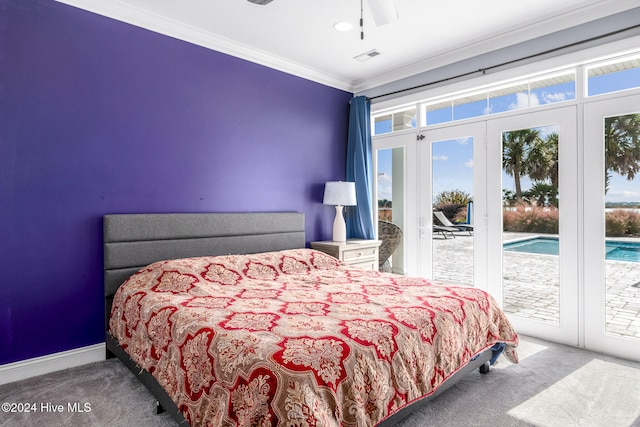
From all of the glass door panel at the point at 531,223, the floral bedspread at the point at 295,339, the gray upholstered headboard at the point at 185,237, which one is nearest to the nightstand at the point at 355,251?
the gray upholstered headboard at the point at 185,237

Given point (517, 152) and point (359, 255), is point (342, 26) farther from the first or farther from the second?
point (359, 255)

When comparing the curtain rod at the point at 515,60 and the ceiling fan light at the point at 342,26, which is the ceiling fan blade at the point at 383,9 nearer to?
the ceiling fan light at the point at 342,26

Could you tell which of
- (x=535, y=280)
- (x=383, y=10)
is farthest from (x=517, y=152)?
(x=383, y=10)

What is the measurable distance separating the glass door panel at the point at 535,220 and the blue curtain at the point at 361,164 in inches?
54.0

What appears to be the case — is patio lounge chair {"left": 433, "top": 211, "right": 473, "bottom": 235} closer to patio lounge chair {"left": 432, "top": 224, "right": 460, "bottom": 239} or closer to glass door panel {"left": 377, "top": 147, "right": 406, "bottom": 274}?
patio lounge chair {"left": 432, "top": 224, "right": 460, "bottom": 239}

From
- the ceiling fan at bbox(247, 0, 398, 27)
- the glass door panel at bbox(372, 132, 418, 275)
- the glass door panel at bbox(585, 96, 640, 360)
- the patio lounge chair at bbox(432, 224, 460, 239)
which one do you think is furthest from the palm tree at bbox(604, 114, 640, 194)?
the ceiling fan at bbox(247, 0, 398, 27)

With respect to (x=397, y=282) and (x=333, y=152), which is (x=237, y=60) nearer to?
(x=333, y=152)

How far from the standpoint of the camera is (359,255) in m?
4.10

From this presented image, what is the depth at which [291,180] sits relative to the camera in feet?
13.5

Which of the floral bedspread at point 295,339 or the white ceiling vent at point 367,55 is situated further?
the white ceiling vent at point 367,55

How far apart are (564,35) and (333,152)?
2.45 meters

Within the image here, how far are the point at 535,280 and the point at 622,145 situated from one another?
49.6 inches

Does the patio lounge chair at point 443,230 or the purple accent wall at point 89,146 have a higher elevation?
the purple accent wall at point 89,146

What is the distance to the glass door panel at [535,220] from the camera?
3117mm
